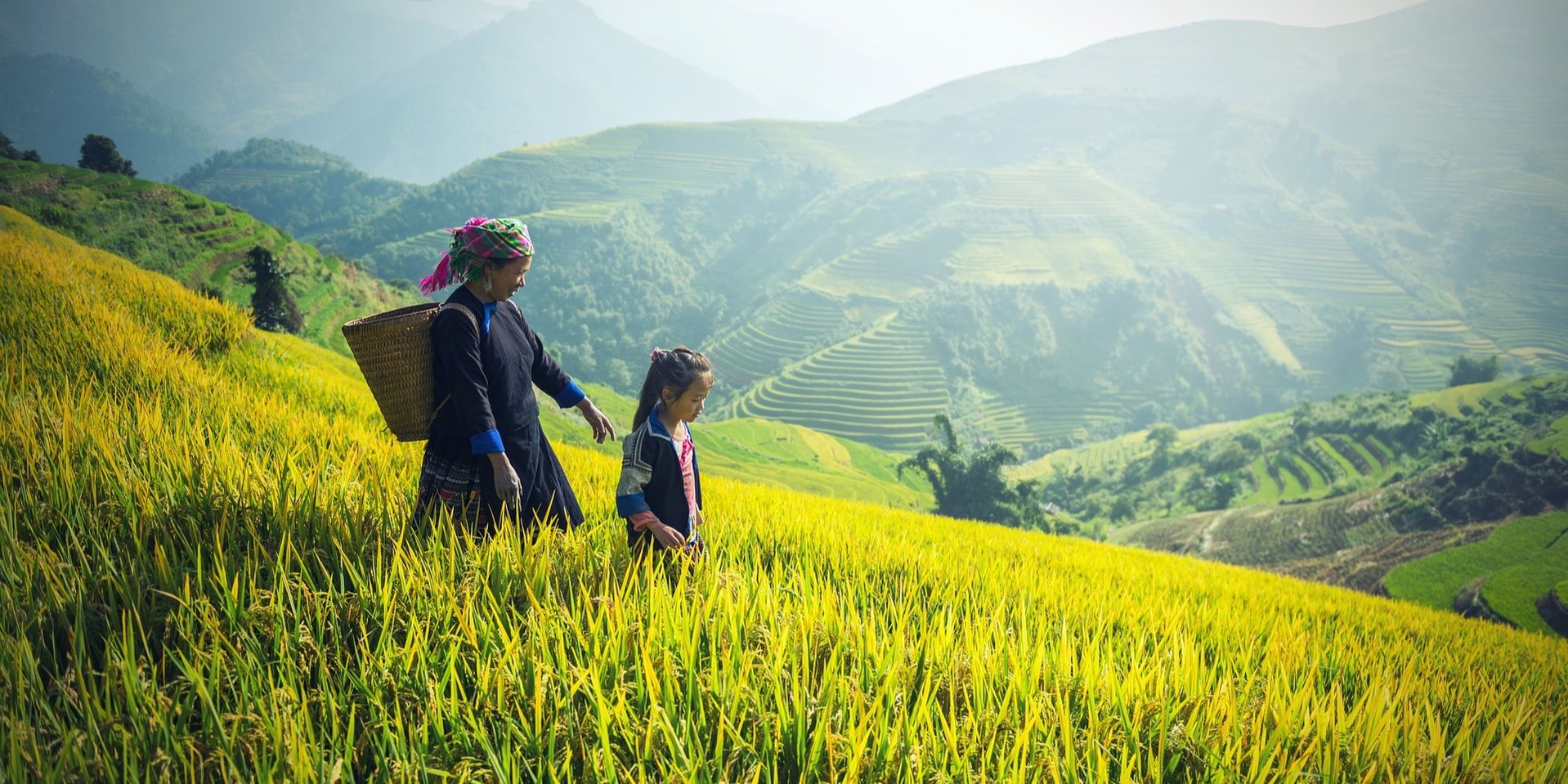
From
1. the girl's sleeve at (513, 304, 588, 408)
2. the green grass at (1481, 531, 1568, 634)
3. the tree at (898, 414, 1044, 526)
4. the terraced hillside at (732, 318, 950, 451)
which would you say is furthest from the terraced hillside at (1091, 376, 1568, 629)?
the girl's sleeve at (513, 304, 588, 408)

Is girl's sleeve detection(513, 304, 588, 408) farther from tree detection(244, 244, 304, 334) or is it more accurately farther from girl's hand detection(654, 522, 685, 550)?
tree detection(244, 244, 304, 334)

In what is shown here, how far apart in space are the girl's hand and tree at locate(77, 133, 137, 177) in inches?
2945

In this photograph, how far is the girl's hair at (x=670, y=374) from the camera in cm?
293

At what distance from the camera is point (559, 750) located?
1.66m

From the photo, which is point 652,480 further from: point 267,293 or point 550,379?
point 267,293

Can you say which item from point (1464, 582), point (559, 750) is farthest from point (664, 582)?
point (1464, 582)

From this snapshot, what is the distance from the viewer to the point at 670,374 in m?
2.94

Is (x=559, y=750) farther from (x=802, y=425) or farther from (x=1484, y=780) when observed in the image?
(x=802, y=425)

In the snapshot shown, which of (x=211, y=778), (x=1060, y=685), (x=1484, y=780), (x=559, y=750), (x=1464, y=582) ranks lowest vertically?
(x=1464, y=582)

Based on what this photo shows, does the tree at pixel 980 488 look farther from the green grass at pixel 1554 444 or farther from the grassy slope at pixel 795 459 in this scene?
the green grass at pixel 1554 444

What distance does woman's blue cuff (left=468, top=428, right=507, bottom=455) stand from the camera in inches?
107

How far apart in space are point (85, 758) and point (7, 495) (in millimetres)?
1691

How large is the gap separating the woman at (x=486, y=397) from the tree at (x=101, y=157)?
73967 millimetres

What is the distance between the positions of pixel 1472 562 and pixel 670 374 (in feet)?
210
